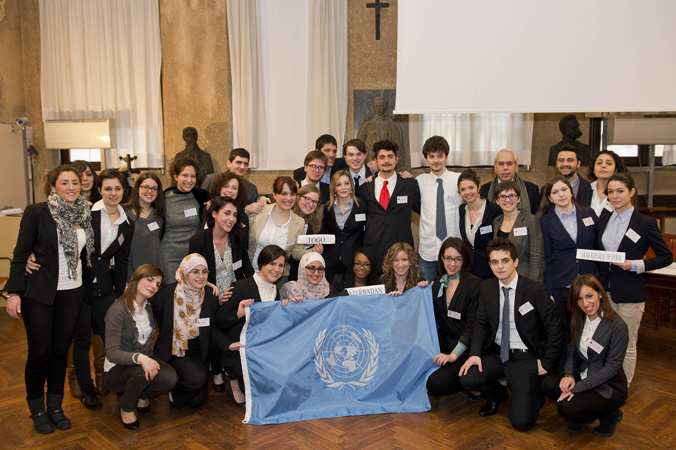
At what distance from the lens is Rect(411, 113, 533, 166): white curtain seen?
Answer: 8109mm

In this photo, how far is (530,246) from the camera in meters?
4.04

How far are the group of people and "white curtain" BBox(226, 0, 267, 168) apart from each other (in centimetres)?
398

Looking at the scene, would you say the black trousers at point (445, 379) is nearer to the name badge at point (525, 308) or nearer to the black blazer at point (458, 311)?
the black blazer at point (458, 311)

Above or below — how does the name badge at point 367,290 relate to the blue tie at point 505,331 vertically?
above

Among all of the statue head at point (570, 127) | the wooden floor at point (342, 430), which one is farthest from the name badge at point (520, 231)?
the statue head at point (570, 127)

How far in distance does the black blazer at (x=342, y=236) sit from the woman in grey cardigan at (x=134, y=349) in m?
1.47

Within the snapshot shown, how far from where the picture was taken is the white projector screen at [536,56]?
19.2ft

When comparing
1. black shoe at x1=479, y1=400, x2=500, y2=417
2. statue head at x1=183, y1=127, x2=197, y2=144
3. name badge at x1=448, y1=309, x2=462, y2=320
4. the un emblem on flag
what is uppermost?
statue head at x1=183, y1=127, x2=197, y2=144

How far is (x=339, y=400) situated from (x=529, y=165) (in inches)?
233

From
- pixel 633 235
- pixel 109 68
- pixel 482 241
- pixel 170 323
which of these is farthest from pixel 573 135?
pixel 109 68

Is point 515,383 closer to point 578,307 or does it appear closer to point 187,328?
point 578,307

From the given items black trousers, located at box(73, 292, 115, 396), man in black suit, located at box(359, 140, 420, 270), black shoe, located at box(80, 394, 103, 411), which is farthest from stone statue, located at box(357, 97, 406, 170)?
black shoe, located at box(80, 394, 103, 411)

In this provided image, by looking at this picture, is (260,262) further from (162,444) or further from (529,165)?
(529,165)

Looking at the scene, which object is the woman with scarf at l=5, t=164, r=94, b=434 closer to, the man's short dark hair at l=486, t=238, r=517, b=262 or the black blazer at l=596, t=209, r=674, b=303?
the man's short dark hair at l=486, t=238, r=517, b=262
